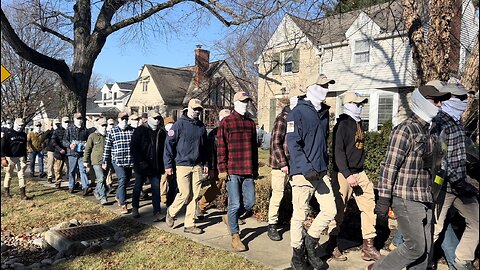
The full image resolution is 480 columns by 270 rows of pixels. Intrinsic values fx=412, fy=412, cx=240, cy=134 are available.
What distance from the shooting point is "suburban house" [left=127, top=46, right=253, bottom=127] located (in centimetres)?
3697

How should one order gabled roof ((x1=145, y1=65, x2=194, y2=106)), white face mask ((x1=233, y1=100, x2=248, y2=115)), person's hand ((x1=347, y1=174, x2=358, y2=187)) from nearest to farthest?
1. person's hand ((x1=347, y1=174, x2=358, y2=187))
2. white face mask ((x1=233, y1=100, x2=248, y2=115))
3. gabled roof ((x1=145, y1=65, x2=194, y2=106))

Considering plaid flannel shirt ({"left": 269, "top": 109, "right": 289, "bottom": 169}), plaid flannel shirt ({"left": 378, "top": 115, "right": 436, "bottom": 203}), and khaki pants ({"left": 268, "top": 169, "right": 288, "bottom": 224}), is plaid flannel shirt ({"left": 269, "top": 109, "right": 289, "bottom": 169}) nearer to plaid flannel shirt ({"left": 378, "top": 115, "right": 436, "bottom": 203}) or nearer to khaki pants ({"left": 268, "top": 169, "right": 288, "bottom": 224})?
khaki pants ({"left": 268, "top": 169, "right": 288, "bottom": 224})

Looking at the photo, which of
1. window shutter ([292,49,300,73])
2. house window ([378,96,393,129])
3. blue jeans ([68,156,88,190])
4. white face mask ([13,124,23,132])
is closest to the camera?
white face mask ([13,124,23,132])

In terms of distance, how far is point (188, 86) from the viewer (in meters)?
40.8

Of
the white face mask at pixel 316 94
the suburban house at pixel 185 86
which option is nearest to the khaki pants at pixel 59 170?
the white face mask at pixel 316 94

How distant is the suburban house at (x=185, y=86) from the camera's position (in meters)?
37.0

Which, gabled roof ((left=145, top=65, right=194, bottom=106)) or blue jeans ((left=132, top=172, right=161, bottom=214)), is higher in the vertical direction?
gabled roof ((left=145, top=65, right=194, bottom=106))

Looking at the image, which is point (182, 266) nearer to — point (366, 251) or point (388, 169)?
point (366, 251)

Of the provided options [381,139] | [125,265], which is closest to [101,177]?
[125,265]

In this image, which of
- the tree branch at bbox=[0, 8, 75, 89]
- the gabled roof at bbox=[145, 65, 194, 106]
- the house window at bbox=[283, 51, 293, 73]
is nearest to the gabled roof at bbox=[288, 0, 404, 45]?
the house window at bbox=[283, 51, 293, 73]

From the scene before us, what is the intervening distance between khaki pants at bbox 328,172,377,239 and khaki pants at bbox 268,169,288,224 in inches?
36.2

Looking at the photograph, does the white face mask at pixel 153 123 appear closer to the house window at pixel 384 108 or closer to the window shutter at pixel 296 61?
the house window at pixel 384 108

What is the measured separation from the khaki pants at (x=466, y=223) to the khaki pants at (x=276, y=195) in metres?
2.18

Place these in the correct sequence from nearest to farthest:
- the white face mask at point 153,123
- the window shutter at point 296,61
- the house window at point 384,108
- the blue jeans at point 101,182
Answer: the white face mask at point 153,123
the blue jeans at point 101,182
the house window at point 384,108
the window shutter at point 296,61
